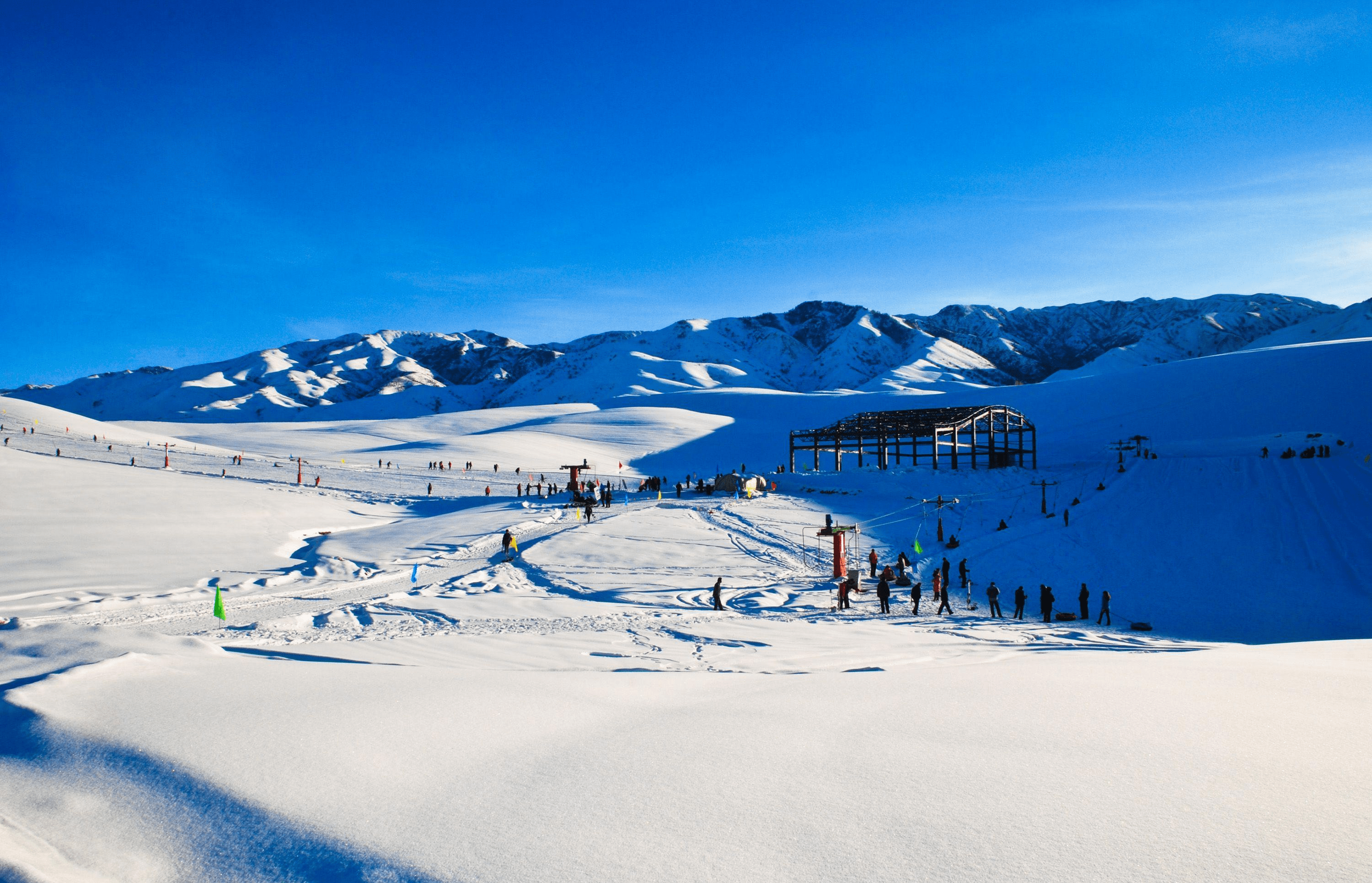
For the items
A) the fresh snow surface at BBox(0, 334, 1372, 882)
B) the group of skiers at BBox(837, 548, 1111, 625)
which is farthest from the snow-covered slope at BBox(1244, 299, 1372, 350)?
the group of skiers at BBox(837, 548, 1111, 625)

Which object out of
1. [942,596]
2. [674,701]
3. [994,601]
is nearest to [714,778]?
[674,701]

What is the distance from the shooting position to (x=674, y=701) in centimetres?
705

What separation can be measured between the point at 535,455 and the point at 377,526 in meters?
29.5

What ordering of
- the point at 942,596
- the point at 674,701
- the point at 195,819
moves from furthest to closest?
the point at 942,596 → the point at 674,701 → the point at 195,819

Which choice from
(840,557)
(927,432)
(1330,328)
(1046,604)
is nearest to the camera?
(1046,604)

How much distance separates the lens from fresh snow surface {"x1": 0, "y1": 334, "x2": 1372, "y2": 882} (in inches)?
152

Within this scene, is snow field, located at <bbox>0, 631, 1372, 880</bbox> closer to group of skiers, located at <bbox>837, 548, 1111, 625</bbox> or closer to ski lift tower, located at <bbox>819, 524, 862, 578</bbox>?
group of skiers, located at <bbox>837, 548, 1111, 625</bbox>

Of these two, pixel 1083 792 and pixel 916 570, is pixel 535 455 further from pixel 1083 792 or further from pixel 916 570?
pixel 1083 792

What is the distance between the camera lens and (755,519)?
30.3 metres

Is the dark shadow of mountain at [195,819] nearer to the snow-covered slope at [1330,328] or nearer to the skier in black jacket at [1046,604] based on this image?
the skier in black jacket at [1046,604]

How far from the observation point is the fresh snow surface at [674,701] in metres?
3.86

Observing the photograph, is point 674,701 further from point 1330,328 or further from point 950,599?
point 1330,328

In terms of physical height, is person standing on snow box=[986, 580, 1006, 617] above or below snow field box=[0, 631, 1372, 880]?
below

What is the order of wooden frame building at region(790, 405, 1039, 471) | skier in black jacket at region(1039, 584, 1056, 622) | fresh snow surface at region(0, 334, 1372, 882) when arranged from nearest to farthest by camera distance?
fresh snow surface at region(0, 334, 1372, 882), skier in black jacket at region(1039, 584, 1056, 622), wooden frame building at region(790, 405, 1039, 471)
